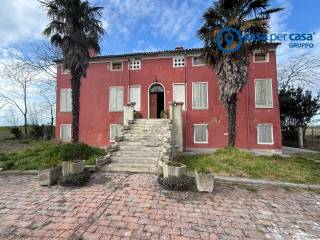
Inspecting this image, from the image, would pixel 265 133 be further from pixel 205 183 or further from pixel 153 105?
pixel 205 183

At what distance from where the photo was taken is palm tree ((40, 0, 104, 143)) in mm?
10125

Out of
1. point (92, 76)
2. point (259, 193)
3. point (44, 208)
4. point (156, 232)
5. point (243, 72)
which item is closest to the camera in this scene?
point (156, 232)

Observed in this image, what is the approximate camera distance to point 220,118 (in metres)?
13.4

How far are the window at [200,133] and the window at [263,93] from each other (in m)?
4.01

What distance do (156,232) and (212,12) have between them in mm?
10244

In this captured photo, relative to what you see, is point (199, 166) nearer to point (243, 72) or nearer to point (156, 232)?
point (156, 232)

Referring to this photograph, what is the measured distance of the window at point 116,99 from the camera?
1461 centimetres

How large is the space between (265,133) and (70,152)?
12.2 meters

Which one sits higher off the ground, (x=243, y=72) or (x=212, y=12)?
(x=212, y=12)

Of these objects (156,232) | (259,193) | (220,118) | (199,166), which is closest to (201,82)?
(220,118)

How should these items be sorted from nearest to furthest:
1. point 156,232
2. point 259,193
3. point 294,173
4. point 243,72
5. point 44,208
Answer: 1. point 156,232
2. point 44,208
3. point 259,193
4. point 294,173
5. point 243,72

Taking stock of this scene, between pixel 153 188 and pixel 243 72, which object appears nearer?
pixel 153 188

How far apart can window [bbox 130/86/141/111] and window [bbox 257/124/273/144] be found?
884 centimetres

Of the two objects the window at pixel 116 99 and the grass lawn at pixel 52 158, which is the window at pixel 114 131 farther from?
the grass lawn at pixel 52 158
